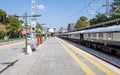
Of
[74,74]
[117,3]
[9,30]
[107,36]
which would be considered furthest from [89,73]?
[9,30]

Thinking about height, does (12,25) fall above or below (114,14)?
below

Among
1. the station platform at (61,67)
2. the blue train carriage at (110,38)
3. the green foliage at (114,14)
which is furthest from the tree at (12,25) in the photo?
the station platform at (61,67)

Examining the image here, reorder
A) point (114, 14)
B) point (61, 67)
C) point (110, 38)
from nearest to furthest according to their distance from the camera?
1. point (61, 67)
2. point (110, 38)
3. point (114, 14)

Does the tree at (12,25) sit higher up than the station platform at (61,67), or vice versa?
the tree at (12,25)

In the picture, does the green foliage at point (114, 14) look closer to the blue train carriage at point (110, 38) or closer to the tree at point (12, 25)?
the blue train carriage at point (110, 38)

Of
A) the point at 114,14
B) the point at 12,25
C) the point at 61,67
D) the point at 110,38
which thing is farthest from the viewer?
the point at 12,25

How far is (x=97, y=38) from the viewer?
36219 millimetres

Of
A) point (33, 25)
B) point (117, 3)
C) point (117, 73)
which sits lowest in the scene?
point (117, 73)

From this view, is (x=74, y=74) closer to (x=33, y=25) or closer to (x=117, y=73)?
(x=117, y=73)

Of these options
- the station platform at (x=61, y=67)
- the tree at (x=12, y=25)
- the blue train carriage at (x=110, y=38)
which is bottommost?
the station platform at (x=61, y=67)

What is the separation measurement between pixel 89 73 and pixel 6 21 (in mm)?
116221

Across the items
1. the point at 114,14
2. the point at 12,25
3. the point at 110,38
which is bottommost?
the point at 110,38

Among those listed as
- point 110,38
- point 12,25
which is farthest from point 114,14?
point 12,25

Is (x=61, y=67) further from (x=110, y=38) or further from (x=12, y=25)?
(x=12, y=25)
